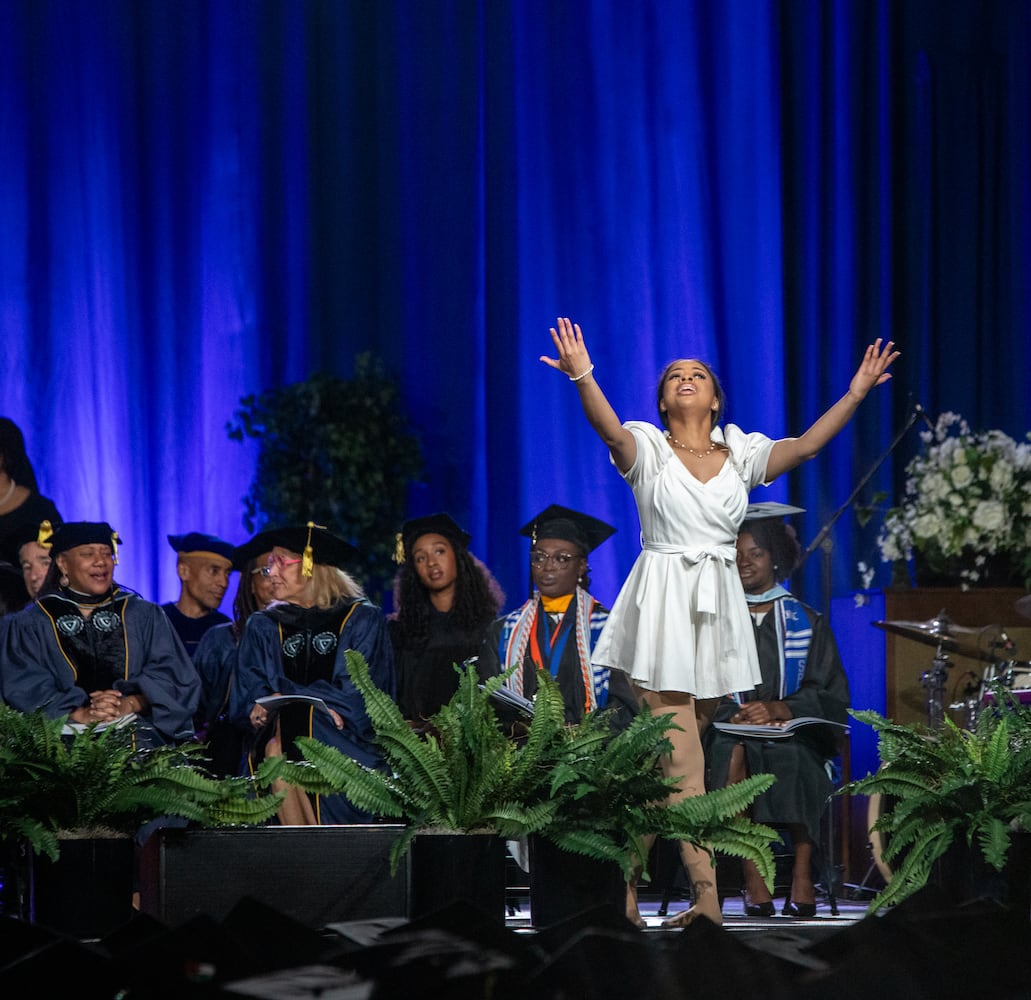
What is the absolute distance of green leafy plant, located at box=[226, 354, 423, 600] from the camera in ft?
24.4

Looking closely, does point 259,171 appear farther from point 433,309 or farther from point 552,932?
point 552,932

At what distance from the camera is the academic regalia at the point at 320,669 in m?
5.69

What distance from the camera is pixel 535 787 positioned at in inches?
118

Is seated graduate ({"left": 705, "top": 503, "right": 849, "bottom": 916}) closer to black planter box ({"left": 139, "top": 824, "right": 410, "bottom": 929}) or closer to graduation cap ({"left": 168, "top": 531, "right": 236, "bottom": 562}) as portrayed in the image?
black planter box ({"left": 139, "top": 824, "right": 410, "bottom": 929})

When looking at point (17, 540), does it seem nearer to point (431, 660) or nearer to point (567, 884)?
point (431, 660)

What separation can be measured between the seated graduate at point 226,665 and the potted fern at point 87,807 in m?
3.00

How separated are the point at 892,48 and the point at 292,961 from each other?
6869mm

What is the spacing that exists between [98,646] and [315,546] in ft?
3.19

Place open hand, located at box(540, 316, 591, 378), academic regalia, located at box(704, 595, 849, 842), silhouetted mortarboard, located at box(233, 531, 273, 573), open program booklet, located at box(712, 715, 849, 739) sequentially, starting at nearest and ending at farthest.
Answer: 1. open hand, located at box(540, 316, 591, 378)
2. open program booklet, located at box(712, 715, 849, 739)
3. academic regalia, located at box(704, 595, 849, 842)
4. silhouetted mortarboard, located at box(233, 531, 273, 573)

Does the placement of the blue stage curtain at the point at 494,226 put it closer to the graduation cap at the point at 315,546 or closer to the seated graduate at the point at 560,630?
the seated graduate at the point at 560,630

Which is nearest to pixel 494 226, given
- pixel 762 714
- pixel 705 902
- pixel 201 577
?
pixel 201 577

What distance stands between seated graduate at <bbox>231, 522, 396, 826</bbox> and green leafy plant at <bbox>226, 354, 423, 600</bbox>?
46.1 inches

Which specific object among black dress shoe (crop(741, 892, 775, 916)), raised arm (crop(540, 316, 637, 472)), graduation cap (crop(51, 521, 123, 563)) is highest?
raised arm (crop(540, 316, 637, 472))

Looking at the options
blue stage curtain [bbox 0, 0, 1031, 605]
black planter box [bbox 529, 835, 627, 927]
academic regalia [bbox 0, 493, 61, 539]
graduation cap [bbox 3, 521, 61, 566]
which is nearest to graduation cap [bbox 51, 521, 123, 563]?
graduation cap [bbox 3, 521, 61, 566]
